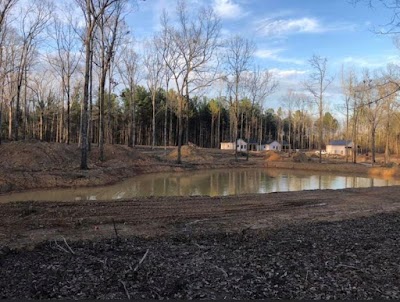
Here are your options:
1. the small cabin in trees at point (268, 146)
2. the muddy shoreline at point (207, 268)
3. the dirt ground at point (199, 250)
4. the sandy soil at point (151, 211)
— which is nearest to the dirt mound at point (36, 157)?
the sandy soil at point (151, 211)

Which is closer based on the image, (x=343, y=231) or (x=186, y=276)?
(x=186, y=276)

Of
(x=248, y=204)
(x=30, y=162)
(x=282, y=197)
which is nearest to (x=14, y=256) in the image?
(x=248, y=204)

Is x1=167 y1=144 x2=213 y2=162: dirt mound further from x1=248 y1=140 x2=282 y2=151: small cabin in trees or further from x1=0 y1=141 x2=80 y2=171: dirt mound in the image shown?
x1=248 y1=140 x2=282 y2=151: small cabin in trees

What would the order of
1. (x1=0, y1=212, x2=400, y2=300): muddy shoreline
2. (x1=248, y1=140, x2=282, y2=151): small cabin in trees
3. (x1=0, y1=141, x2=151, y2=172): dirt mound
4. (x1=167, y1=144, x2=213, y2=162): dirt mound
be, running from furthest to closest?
1. (x1=248, y1=140, x2=282, y2=151): small cabin in trees
2. (x1=167, y1=144, x2=213, y2=162): dirt mound
3. (x1=0, y1=141, x2=151, y2=172): dirt mound
4. (x1=0, y1=212, x2=400, y2=300): muddy shoreline

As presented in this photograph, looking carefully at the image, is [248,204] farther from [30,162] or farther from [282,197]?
[30,162]

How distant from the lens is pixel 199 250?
19.2 ft

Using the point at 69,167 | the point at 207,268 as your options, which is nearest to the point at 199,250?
the point at 207,268

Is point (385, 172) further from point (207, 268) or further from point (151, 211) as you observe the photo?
point (207, 268)

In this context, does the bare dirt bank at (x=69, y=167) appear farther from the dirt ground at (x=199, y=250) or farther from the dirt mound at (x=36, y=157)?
the dirt ground at (x=199, y=250)

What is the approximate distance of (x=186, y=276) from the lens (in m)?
4.63

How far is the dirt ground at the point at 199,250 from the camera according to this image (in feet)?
14.0

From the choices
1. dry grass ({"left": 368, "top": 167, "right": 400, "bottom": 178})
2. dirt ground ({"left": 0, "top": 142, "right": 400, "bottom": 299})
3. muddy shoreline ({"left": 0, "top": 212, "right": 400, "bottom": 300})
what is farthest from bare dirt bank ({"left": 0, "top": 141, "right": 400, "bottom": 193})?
muddy shoreline ({"left": 0, "top": 212, "right": 400, "bottom": 300})

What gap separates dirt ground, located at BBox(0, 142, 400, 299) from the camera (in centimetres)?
427

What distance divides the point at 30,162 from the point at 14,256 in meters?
19.0
